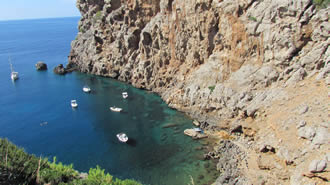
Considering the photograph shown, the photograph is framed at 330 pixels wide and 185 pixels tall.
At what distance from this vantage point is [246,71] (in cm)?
5175

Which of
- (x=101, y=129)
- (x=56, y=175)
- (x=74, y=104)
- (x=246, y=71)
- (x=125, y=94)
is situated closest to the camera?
(x=56, y=175)

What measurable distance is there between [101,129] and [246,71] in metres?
33.2

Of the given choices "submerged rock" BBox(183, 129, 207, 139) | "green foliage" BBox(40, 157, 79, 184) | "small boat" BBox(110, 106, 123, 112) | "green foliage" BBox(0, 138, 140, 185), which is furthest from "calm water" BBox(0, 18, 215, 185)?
"green foliage" BBox(0, 138, 140, 185)

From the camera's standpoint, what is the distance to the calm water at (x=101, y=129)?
4294cm

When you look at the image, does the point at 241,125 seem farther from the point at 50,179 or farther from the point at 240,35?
the point at 50,179

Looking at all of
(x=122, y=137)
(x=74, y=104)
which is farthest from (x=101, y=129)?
(x=74, y=104)

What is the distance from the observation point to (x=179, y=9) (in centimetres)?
6384

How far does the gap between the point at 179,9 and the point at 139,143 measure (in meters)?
34.5

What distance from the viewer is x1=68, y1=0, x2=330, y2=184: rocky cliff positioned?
36.2 m

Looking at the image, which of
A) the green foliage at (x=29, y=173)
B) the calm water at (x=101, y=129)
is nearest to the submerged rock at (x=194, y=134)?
the calm water at (x=101, y=129)

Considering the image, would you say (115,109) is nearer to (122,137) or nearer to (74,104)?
(74,104)

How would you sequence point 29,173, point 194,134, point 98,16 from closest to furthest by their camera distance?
point 29,173
point 194,134
point 98,16

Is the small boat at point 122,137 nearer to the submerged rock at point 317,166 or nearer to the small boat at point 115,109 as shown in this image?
the small boat at point 115,109

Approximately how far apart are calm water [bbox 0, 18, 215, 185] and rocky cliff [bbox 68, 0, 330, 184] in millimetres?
5208
